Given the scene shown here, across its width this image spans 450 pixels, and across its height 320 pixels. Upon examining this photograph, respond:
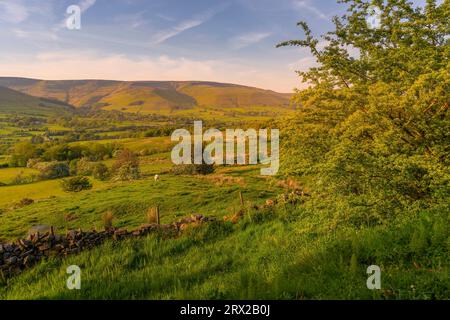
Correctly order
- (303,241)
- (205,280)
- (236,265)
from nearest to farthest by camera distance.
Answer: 1. (205,280)
2. (236,265)
3. (303,241)

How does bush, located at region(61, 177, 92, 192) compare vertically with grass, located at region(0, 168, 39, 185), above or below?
above

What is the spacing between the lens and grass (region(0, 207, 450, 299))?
16.4ft

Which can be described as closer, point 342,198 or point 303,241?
point 342,198

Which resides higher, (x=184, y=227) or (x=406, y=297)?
(x=406, y=297)

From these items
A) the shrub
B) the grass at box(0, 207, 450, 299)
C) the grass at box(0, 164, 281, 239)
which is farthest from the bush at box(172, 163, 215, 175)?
the grass at box(0, 207, 450, 299)

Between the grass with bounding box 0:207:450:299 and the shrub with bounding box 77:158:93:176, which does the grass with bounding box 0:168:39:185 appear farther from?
the grass with bounding box 0:207:450:299

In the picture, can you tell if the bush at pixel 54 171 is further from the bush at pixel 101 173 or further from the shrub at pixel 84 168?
the bush at pixel 101 173

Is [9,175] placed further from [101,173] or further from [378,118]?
[378,118]

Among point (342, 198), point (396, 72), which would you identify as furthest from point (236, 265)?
point (396, 72)

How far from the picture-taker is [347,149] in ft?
23.0

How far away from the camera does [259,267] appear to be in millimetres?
7070

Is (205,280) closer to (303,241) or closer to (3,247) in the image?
(303,241)

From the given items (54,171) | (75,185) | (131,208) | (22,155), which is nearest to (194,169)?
(75,185)

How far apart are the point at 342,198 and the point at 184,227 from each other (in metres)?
6.52
